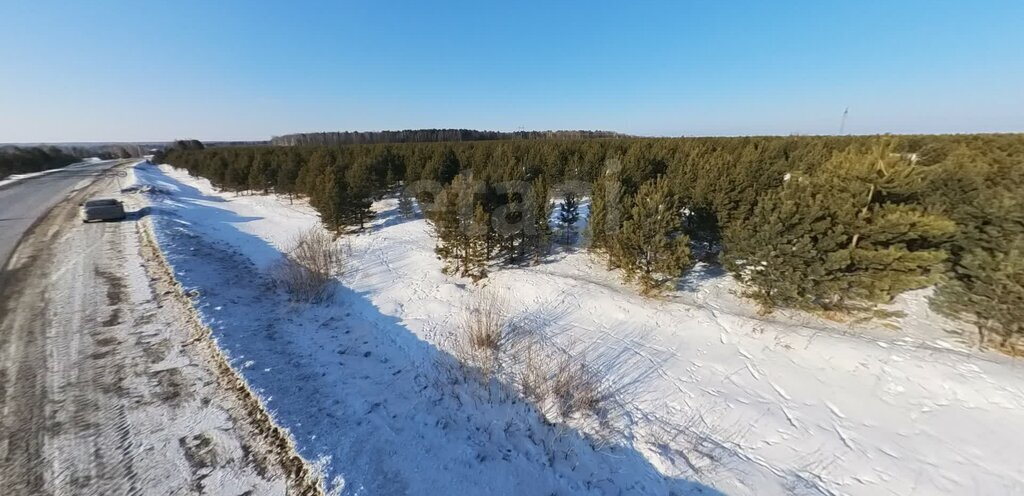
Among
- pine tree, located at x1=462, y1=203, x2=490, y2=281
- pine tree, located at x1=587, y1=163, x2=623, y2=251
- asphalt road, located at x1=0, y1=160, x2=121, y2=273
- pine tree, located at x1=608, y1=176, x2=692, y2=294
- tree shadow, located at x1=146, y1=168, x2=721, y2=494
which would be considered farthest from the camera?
asphalt road, located at x1=0, y1=160, x2=121, y2=273

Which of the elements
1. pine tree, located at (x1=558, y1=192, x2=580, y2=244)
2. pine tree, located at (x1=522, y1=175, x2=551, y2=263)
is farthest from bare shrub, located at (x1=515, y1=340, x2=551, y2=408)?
Result: pine tree, located at (x1=558, y1=192, x2=580, y2=244)

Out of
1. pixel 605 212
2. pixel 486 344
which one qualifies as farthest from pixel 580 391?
pixel 605 212

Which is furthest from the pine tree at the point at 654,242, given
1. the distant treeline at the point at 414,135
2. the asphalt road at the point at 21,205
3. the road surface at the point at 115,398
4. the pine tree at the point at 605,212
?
the distant treeline at the point at 414,135

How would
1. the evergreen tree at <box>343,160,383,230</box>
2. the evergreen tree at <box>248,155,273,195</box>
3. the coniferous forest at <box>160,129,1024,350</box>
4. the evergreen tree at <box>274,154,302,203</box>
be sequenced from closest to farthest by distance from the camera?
the coniferous forest at <box>160,129,1024,350</box> → the evergreen tree at <box>343,160,383,230</box> → the evergreen tree at <box>274,154,302,203</box> → the evergreen tree at <box>248,155,273,195</box>

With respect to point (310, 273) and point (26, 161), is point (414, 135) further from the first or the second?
point (310, 273)

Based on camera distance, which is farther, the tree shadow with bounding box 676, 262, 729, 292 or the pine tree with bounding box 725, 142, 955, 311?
the tree shadow with bounding box 676, 262, 729, 292

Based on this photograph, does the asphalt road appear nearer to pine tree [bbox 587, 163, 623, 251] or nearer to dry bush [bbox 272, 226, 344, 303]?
dry bush [bbox 272, 226, 344, 303]
